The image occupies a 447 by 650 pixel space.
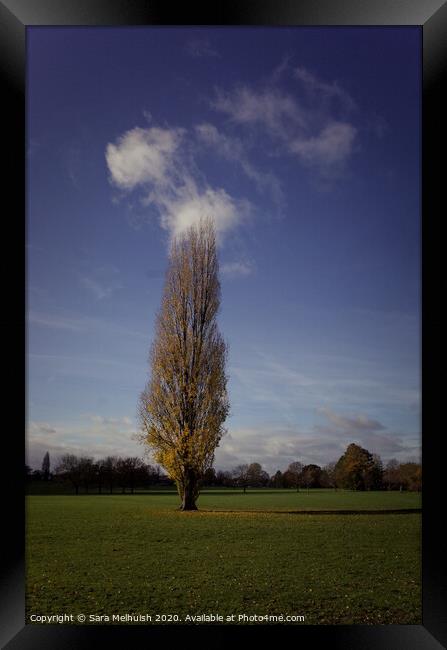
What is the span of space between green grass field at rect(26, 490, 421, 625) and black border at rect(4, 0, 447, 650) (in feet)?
2.46

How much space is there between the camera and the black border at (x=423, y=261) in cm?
347

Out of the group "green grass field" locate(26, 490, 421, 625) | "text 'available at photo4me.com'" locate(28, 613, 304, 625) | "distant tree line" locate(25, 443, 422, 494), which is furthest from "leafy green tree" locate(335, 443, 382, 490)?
"text 'available at photo4me.com'" locate(28, 613, 304, 625)

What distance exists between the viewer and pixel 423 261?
3.60 metres

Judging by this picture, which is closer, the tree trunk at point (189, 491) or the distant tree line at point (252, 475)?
the distant tree line at point (252, 475)

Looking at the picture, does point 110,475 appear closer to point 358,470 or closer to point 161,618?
point 358,470

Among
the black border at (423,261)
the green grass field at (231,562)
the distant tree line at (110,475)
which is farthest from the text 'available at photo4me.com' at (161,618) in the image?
the distant tree line at (110,475)

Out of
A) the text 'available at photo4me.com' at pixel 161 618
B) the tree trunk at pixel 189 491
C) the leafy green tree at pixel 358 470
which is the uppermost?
the leafy green tree at pixel 358 470

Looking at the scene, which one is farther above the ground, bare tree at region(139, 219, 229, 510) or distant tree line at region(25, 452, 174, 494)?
A: bare tree at region(139, 219, 229, 510)

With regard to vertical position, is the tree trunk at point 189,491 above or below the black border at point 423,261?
below

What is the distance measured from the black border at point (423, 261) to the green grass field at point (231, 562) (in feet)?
2.46

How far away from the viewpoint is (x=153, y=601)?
4.75 meters

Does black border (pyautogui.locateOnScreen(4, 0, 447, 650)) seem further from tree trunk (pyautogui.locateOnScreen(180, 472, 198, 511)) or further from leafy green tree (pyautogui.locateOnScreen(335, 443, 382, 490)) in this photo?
tree trunk (pyautogui.locateOnScreen(180, 472, 198, 511))

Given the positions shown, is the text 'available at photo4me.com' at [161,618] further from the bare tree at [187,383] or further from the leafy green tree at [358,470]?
the bare tree at [187,383]

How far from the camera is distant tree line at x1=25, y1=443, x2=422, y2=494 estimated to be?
786cm
